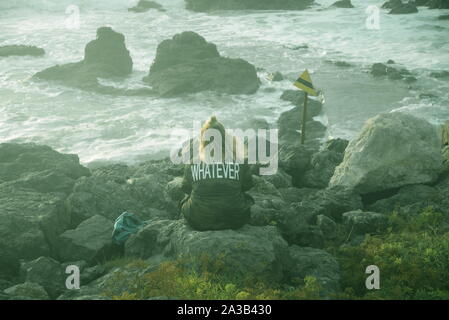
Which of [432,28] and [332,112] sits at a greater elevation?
[432,28]

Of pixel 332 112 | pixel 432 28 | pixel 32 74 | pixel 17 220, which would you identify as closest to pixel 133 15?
pixel 32 74

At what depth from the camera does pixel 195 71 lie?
75.2 feet

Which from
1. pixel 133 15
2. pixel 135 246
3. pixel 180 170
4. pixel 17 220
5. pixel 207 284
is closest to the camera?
pixel 207 284

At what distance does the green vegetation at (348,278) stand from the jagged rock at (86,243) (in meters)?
0.50

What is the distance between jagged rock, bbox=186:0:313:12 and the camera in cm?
4395

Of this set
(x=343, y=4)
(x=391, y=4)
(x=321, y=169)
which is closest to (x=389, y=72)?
(x=321, y=169)

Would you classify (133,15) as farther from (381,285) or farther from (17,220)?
(381,285)

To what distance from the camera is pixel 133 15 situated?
42.2 m

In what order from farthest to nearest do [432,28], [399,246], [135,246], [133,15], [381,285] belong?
[133,15]
[432,28]
[135,246]
[399,246]
[381,285]

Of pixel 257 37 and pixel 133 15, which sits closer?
pixel 257 37

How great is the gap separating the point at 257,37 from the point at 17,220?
2802 centimetres

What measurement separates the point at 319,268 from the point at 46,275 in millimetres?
3301

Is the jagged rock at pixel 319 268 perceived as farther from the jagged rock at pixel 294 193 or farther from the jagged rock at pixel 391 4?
the jagged rock at pixel 391 4

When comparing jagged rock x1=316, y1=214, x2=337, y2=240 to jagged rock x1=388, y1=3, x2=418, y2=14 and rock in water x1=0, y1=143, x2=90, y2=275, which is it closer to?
rock in water x1=0, y1=143, x2=90, y2=275
